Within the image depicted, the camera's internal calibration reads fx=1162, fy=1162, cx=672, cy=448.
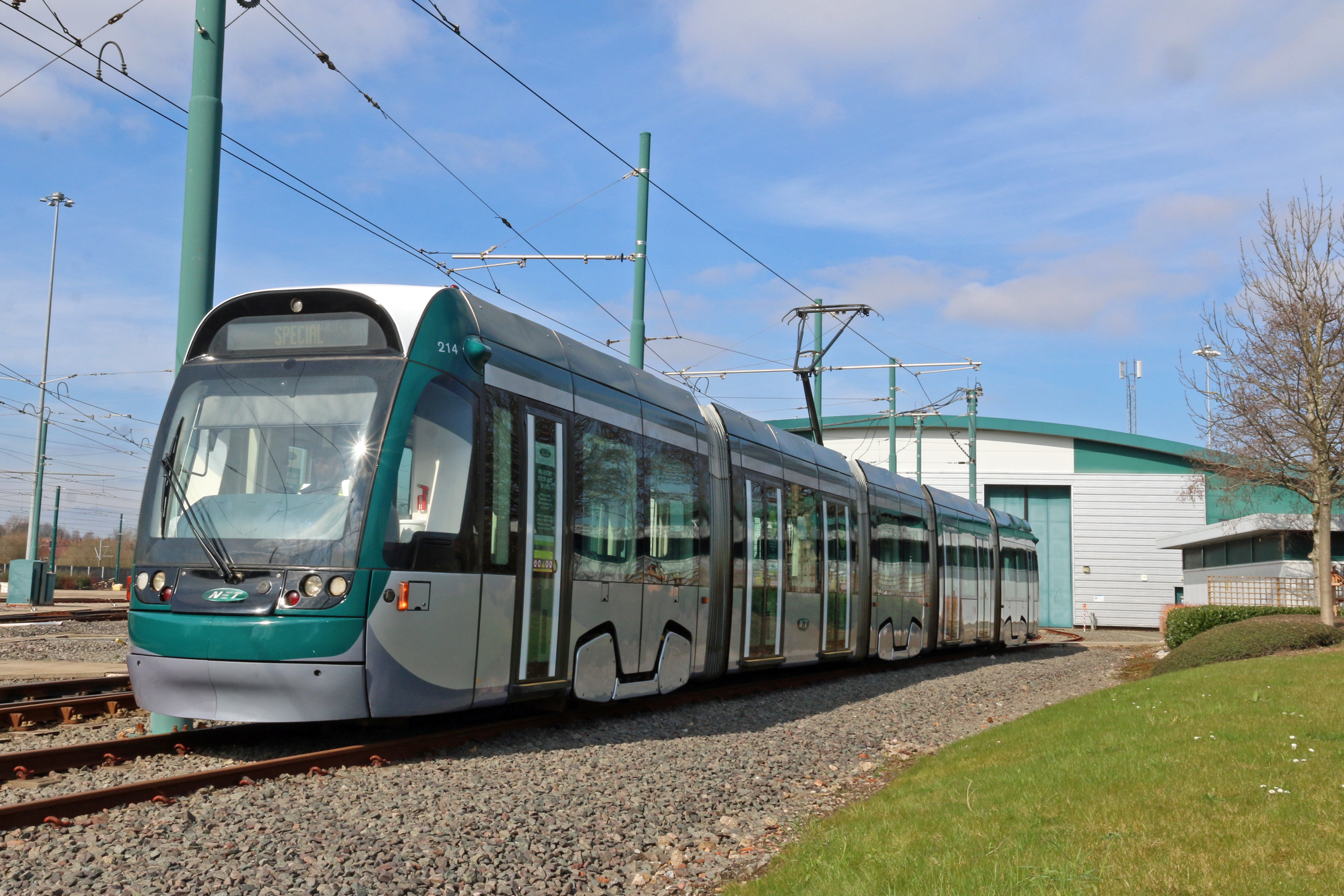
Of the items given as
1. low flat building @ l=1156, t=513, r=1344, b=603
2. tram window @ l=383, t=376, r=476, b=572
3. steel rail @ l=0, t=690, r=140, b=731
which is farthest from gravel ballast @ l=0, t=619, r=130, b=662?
low flat building @ l=1156, t=513, r=1344, b=603

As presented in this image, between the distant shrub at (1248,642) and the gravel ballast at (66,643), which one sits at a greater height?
the distant shrub at (1248,642)

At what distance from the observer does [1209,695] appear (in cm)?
1269

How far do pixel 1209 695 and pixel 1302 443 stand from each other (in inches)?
568

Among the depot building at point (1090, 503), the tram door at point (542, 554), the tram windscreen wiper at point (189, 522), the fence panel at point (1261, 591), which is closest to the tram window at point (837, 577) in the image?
the tram door at point (542, 554)

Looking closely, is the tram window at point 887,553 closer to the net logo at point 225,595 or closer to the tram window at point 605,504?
the tram window at point 605,504

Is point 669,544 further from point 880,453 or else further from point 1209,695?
point 880,453

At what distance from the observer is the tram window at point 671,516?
11.4 m

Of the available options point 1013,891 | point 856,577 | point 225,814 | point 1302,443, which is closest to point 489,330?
point 225,814

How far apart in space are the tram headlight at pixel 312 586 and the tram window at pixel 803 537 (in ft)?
26.9

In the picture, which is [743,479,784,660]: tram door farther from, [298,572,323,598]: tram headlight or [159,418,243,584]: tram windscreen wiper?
[159,418,243,584]: tram windscreen wiper

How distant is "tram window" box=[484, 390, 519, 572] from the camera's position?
887cm

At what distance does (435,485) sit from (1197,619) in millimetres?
22436

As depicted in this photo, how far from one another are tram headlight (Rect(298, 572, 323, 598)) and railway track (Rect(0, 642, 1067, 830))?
1051 mm

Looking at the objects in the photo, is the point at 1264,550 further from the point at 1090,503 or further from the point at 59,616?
the point at 59,616
